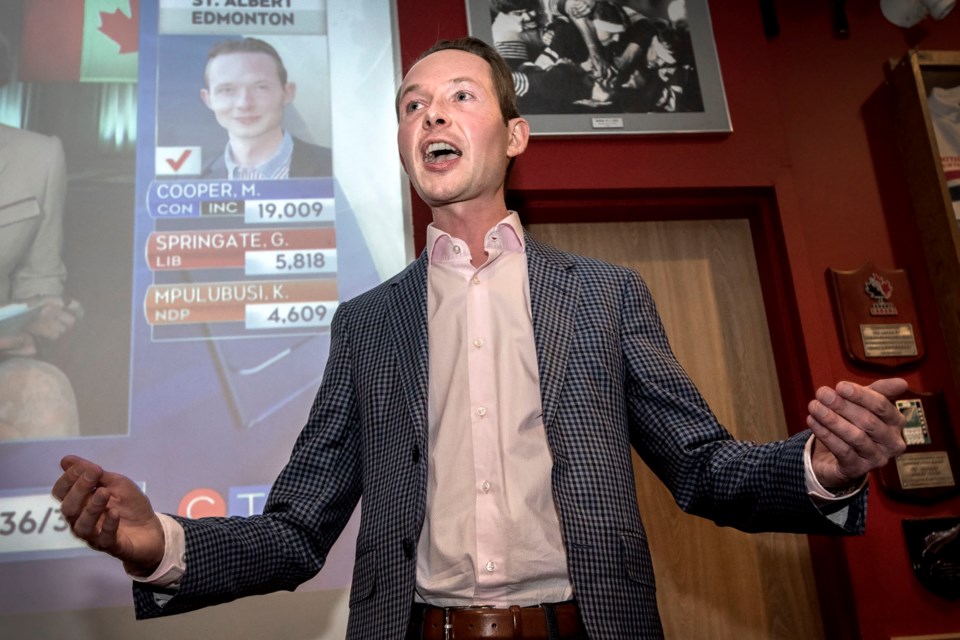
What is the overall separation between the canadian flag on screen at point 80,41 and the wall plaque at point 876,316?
2441 millimetres

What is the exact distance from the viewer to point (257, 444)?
2.43 m

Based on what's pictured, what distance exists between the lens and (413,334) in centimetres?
149

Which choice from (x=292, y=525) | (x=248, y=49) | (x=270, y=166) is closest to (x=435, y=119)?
(x=292, y=525)

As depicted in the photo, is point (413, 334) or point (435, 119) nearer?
point (413, 334)

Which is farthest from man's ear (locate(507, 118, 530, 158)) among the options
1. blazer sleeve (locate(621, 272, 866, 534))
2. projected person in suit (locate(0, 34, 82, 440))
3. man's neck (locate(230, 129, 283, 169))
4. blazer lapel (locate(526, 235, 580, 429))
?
projected person in suit (locate(0, 34, 82, 440))

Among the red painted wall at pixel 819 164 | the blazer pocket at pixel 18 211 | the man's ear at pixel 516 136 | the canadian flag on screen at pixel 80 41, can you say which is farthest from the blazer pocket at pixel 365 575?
the canadian flag on screen at pixel 80 41

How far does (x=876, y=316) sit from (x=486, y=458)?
206 cm

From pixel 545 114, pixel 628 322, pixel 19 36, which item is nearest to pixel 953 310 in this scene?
pixel 545 114

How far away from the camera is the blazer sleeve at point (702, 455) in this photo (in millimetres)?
1188

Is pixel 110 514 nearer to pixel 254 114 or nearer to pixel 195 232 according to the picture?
pixel 195 232

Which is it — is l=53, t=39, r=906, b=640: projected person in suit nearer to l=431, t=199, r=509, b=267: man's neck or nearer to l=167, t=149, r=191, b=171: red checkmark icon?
l=431, t=199, r=509, b=267: man's neck

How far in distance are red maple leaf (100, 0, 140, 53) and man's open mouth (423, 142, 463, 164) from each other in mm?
1638

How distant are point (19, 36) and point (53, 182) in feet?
1.79

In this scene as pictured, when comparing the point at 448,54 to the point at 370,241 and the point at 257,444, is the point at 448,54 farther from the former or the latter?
the point at 257,444
